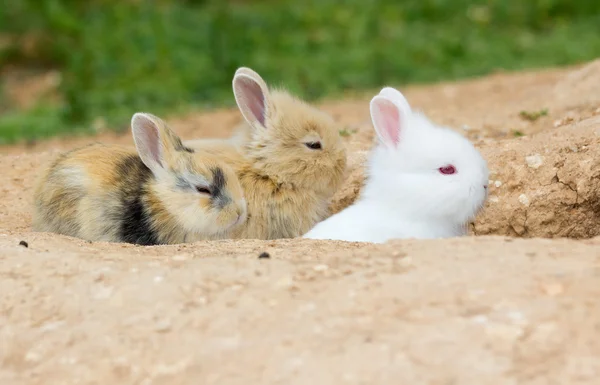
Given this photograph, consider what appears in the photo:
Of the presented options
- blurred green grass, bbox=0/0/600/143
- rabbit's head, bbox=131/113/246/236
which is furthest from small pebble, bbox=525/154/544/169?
blurred green grass, bbox=0/0/600/143

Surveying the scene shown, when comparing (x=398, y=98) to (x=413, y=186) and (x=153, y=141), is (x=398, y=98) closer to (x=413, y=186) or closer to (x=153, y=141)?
(x=413, y=186)

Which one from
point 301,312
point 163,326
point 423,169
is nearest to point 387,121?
point 423,169

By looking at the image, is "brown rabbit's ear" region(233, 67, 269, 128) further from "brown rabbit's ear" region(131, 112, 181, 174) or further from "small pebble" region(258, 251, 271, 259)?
"small pebble" region(258, 251, 271, 259)

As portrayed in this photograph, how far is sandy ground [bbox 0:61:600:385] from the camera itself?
3.12 metres

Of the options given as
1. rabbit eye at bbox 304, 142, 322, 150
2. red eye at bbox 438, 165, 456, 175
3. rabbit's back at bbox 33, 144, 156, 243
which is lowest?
rabbit's back at bbox 33, 144, 156, 243

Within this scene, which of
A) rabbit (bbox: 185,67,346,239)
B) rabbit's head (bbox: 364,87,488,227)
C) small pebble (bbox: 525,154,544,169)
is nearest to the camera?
rabbit's head (bbox: 364,87,488,227)

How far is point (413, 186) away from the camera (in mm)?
5074

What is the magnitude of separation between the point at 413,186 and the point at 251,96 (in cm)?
103

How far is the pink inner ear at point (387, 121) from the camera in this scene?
5.23m

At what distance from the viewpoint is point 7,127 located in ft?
34.0

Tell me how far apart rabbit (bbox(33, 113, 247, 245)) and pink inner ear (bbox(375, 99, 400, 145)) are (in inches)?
32.0

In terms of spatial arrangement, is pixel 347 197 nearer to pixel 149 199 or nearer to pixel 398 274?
pixel 149 199

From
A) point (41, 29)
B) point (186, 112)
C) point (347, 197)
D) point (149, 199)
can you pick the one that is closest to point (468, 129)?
point (347, 197)

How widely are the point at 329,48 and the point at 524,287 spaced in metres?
9.50
